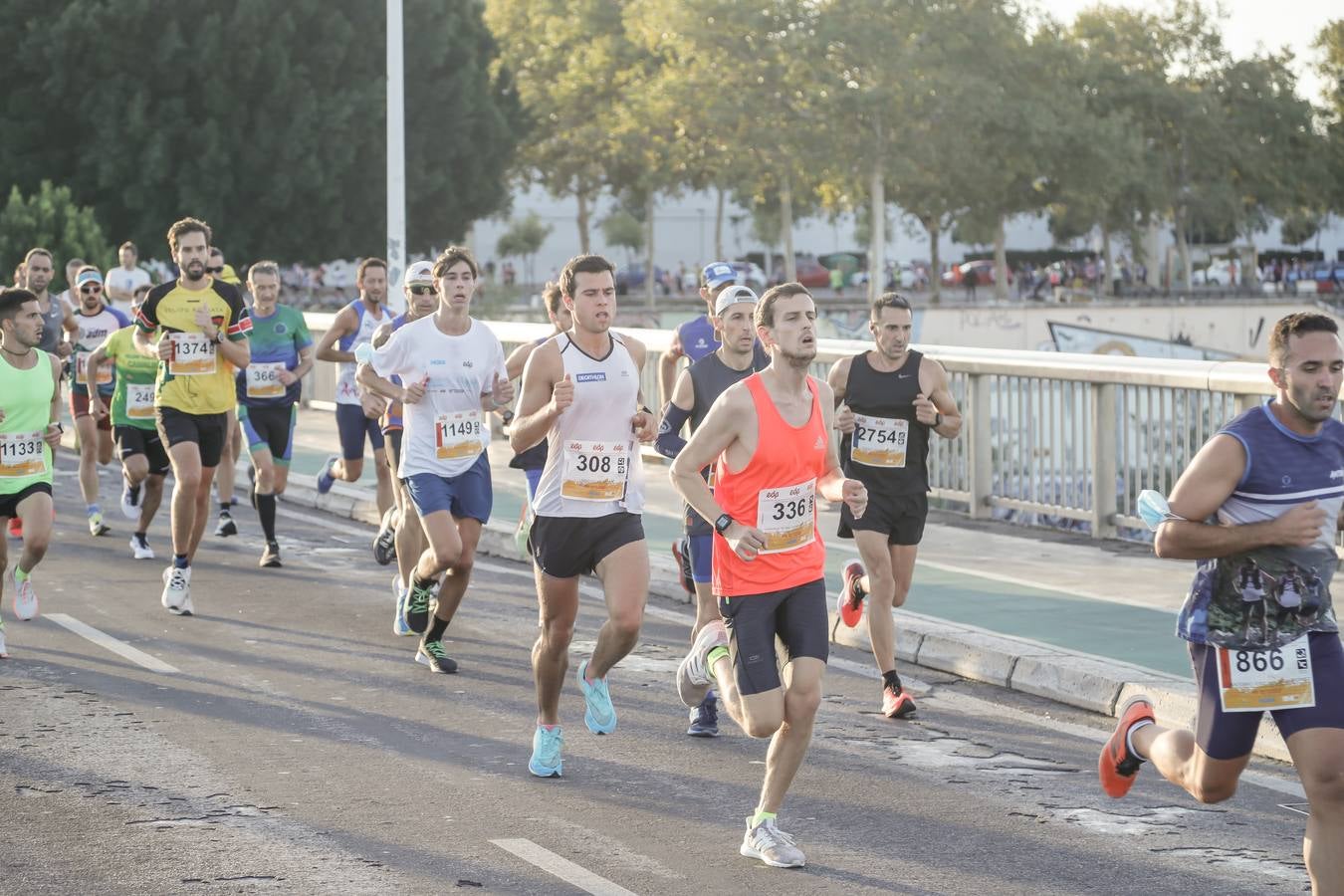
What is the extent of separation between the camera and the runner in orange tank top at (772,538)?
639cm

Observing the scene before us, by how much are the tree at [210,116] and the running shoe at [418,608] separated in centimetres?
3558

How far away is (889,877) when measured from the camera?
6230mm

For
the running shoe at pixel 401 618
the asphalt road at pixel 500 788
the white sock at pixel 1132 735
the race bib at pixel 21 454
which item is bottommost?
the asphalt road at pixel 500 788

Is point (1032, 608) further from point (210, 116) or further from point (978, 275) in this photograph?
point (978, 275)

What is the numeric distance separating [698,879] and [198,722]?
308cm

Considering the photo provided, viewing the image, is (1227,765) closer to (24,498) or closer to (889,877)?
(889,877)

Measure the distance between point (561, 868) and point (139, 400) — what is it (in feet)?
27.7

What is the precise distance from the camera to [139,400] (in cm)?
1388

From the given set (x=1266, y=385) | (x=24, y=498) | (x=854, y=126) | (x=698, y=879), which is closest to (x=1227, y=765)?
(x=698, y=879)

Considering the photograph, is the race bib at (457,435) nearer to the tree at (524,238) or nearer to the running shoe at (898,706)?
the running shoe at (898,706)

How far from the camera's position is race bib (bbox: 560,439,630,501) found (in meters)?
7.60

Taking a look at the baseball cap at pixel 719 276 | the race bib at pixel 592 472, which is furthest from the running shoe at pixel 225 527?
the race bib at pixel 592 472

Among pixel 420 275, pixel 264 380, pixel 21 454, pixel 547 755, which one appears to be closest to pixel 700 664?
pixel 547 755

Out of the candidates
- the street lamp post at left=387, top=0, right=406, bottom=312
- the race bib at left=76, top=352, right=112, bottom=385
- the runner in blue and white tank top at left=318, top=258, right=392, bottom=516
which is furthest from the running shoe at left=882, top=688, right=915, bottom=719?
the street lamp post at left=387, top=0, right=406, bottom=312
